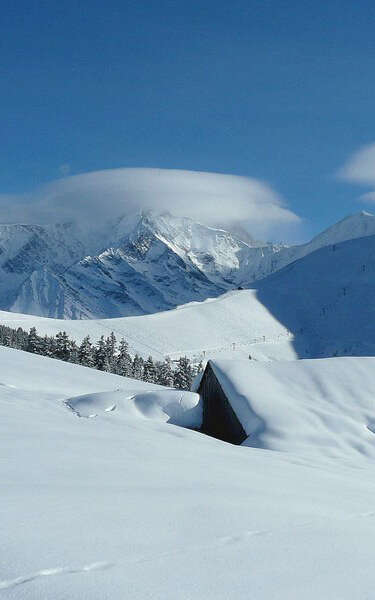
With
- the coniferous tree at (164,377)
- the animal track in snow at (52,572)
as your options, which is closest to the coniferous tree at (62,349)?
the coniferous tree at (164,377)

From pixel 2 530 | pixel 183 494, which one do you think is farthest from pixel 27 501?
pixel 183 494

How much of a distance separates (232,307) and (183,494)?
175748 mm

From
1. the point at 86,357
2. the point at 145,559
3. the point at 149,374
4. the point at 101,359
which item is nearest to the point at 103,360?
the point at 101,359

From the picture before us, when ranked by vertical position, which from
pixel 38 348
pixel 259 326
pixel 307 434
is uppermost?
pixel 259 326

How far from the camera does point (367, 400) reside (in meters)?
21.2

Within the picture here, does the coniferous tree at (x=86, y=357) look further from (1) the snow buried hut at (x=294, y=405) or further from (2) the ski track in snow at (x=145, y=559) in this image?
(2) the ski track in snow at (x=145, y=559)

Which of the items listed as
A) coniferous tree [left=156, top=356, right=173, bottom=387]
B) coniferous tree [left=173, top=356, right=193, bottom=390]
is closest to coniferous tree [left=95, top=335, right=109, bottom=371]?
coniferous tree [left=156, top=356, right=173, bottom=387]

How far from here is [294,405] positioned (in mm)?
19891

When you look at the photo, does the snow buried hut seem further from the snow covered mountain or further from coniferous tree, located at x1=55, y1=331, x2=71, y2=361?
the snow covered mountain

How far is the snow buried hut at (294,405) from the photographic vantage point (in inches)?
691

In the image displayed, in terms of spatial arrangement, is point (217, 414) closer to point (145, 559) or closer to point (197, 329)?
point (145, 559)

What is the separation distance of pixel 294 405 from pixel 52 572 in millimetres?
16709

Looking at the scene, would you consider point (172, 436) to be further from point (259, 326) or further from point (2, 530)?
point (259, 326)

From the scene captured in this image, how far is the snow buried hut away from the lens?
17562 millimetres
